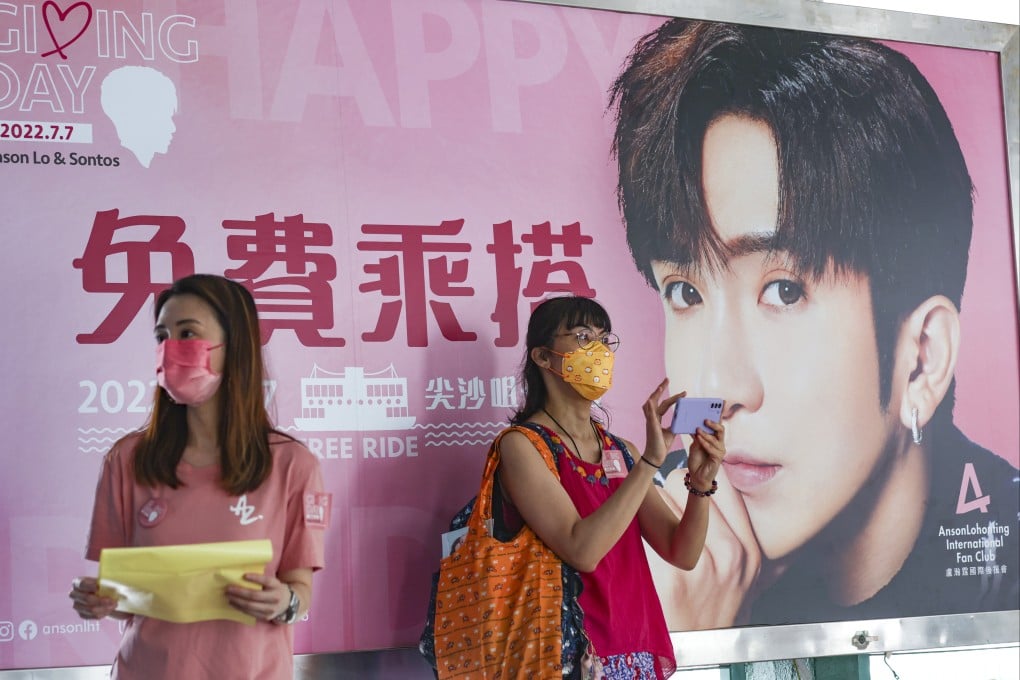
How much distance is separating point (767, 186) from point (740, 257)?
0.24 m

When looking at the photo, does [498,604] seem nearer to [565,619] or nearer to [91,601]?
[565,619]

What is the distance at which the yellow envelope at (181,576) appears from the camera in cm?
196

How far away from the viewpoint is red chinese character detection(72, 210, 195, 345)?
289cm

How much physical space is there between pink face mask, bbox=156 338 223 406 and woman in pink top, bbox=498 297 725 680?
2.54ft

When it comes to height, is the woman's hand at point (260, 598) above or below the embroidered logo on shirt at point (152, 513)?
below

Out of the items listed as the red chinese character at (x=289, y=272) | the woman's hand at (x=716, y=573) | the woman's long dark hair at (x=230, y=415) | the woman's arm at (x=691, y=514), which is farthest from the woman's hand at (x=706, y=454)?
the woman's long dark hair at (x=230, y=415)

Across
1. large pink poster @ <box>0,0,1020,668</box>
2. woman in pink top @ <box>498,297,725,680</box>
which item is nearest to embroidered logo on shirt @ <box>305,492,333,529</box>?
woman in pink top @ <box>498,297,725,680</box>

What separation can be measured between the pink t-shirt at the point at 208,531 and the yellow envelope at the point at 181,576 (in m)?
0.07

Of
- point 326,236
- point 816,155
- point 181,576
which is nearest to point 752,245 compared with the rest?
point 816,155

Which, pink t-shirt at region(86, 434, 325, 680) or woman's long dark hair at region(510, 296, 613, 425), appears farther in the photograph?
woman's long dark hair at region(510, 296, 613, 425)

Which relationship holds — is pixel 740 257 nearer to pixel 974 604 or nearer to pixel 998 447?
pixel 998 447

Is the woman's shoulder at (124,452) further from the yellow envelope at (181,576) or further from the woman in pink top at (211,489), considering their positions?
the yellow envelope at (181,576)

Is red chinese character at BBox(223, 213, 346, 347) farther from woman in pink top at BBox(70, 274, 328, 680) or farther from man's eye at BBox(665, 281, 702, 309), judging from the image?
man's eye at BBox(665, 281, 702, 309)

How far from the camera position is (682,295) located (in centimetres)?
345
